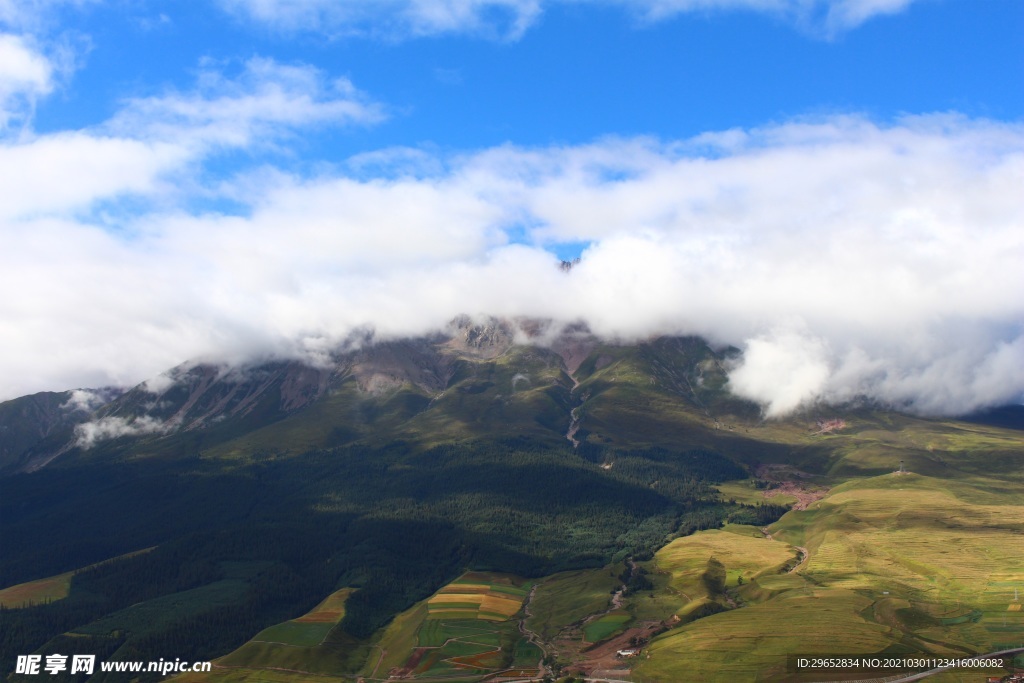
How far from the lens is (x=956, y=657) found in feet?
641

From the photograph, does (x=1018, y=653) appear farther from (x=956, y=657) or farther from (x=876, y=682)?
(x=876, y=682)

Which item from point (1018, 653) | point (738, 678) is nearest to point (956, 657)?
point (1018, 653)

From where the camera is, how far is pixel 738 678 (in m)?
200

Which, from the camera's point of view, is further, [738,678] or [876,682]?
[738,678]

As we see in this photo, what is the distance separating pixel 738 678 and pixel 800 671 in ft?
48.0

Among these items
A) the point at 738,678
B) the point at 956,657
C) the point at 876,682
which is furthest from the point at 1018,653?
the point at 738,678

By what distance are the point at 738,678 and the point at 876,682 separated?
3111 centimetres

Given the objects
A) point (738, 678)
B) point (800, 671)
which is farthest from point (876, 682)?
point (738, 678)

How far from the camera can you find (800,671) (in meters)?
196

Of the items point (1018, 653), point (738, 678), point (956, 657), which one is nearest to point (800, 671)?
point (738, 678)

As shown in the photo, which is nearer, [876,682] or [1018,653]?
[876,682]

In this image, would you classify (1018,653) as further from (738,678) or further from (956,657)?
(738,678)

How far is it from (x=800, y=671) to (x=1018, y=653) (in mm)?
53484

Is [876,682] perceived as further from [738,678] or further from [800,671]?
[738,678]
